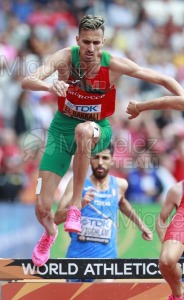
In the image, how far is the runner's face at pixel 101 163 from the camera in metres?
12.5

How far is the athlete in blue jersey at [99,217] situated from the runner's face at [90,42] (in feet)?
6.66

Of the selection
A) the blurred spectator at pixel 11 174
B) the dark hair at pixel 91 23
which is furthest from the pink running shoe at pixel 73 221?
the blurred spectator at pixel 11 174

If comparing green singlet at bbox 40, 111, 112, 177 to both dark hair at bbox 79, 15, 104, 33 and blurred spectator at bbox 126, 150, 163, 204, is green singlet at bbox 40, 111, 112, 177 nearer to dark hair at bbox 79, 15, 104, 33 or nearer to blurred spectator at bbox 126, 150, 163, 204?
dark hair at bbox 79, 15, 104, 33

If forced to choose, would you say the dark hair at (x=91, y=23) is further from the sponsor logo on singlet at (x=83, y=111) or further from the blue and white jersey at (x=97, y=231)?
the blue and white jersey at (x=97, y=231)

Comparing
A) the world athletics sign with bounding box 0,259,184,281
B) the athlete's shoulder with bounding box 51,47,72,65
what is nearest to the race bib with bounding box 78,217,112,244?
the world athletics sign with bounding box 0,259,184,281

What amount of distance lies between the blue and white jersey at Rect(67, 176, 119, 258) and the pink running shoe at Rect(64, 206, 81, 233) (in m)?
1.29

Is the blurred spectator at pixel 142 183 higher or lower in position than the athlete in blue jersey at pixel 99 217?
higher

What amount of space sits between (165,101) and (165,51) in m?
10.4

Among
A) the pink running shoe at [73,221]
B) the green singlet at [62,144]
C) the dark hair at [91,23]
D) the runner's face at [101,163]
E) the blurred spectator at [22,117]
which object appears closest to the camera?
the dark hair at [91,23]

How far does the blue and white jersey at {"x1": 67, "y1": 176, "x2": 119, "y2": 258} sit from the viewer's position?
12273 millimetres

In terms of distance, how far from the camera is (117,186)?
1269cm

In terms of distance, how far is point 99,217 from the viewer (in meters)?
12.3

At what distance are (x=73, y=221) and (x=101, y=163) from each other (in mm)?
1768

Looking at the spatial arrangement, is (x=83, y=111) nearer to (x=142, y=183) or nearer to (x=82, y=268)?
(x=82, y=268)
